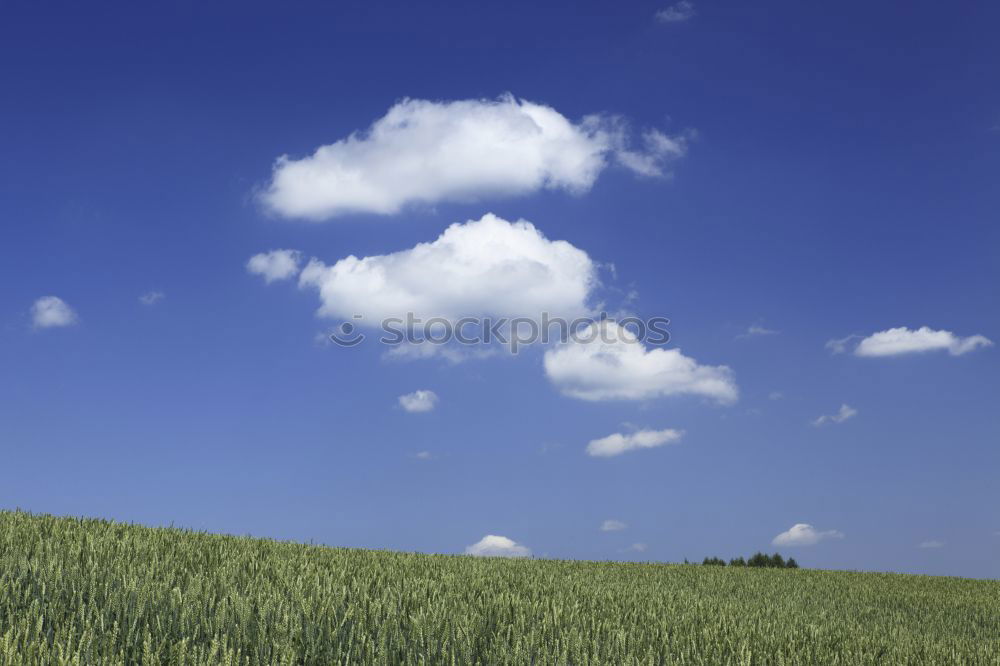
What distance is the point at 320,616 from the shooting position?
473cm

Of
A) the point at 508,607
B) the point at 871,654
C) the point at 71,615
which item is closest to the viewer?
the point at 71,615

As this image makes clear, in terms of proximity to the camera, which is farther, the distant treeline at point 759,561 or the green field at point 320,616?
the distant treeline at point 759,561

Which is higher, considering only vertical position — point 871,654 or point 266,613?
point 266,613

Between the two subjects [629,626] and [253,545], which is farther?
[253,545]

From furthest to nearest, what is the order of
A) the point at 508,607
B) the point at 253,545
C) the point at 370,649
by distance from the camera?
the point at 253,545, the point at 508,607, the point at 370,649

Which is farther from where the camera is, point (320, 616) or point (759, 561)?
point (759, 561)

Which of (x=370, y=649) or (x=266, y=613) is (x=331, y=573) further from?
(x=370, y=649)

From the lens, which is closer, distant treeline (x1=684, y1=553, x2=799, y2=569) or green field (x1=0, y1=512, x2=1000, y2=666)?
green field (x1=0, y1=512, x2=1000, y2=666)

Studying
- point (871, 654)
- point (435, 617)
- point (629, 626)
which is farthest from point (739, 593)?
point (435, 617)

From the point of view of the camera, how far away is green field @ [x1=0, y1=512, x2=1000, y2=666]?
420cm

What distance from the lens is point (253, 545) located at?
29.2 feet

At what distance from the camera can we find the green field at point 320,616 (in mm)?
4199

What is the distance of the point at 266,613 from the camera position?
4648 mm

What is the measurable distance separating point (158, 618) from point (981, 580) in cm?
2078
